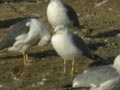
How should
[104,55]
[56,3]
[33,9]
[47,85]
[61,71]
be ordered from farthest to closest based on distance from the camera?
[33,9] → [56,3] → [104,55] → [61,71] → [47,85]

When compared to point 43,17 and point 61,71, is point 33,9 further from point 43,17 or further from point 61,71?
point 61,71

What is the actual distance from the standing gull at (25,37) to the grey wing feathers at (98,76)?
2928 millimetres

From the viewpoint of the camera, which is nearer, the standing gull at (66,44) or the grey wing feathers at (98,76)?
the grey wing feathers at (98,76)

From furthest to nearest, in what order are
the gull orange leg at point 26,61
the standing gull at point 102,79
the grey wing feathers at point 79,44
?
the gull orange leg at point 26,61
the grey wing feathers at point 79,44
the standing gull at point 102,79

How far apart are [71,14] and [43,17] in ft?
9.75

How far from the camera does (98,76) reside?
888cm

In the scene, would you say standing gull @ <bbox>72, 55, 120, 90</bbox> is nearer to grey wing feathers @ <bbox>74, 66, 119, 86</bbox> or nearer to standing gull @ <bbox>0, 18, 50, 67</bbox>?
grey wing feathers @ <bbox>74, 66, 119, 86</bbox>

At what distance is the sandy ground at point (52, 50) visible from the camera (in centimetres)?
1053

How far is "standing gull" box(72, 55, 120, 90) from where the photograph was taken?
8.69m

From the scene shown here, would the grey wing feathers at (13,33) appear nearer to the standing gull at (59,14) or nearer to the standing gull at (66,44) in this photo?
the standing gull at (66,44)

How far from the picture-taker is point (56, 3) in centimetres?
1353

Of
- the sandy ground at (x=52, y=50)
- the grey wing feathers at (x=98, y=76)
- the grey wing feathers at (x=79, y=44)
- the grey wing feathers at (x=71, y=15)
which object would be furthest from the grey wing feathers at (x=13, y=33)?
the grey wing feathers at (x=98, y=76)

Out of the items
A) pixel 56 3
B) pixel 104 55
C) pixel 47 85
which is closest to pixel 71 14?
pixel 56 3

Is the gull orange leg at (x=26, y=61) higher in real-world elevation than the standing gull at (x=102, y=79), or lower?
lower
